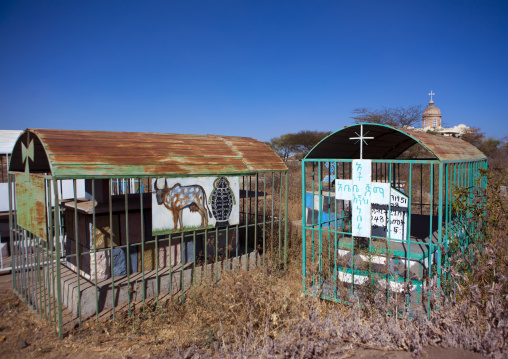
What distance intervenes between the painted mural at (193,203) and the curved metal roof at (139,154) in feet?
0.56

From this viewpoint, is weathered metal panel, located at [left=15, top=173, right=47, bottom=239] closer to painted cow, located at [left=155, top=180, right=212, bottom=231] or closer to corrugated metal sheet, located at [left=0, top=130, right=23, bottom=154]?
painted cow, located at [left=155, top=180, right=212, bottom=231]

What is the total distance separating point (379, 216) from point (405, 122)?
2381 cm

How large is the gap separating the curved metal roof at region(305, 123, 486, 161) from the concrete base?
2.37m

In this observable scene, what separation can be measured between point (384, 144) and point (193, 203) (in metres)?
3.48

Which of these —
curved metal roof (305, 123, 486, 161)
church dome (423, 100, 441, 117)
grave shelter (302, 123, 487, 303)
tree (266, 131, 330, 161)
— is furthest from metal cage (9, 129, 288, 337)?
church dome (423, 100, 441, 117)

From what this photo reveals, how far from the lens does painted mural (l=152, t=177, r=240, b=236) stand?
17.8ft

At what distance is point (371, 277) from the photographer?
16.0 ft

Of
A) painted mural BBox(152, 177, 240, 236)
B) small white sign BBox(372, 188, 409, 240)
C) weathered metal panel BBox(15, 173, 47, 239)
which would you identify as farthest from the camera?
painted mural BBox(152, 177, 240, 236)

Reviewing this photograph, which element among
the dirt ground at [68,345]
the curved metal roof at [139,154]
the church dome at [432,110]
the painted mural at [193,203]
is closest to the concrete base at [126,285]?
the dirt ground at [68,345]

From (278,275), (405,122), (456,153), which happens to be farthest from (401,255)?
(405,122)

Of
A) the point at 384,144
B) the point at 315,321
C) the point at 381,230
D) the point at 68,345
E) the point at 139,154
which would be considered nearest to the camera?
the point at 315,321

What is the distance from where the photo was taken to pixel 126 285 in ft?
17.7

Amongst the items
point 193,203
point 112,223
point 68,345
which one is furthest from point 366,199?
point 68,345

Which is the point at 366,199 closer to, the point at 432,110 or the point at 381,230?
the point at 381,230
